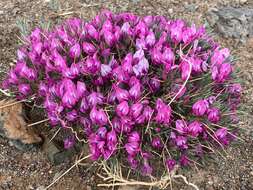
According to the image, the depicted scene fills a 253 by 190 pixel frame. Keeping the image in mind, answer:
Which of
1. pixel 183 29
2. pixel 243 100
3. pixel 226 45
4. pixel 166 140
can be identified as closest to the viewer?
pixel 166 140

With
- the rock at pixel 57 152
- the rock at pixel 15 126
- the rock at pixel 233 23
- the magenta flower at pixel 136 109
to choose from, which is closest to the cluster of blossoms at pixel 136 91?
the magenta flower at pixel 136 109

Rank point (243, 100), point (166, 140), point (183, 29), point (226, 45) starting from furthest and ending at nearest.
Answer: point (226, 45) → point (243, 100) → point (183, 29) → point (166, 140)

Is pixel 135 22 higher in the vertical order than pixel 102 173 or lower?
higher

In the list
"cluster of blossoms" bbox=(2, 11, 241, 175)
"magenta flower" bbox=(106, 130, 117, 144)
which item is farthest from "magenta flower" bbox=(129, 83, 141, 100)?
"magenta flower" bbox=(106, 130, 117, 144)

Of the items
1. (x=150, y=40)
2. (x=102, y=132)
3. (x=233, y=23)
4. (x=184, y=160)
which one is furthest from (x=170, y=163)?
(x=233, y=23)

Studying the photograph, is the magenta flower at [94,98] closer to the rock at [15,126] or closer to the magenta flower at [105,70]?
the magenta flower at [105,70]

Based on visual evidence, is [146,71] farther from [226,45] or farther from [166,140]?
[226,45]

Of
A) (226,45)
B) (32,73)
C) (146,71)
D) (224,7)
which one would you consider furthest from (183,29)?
(224,7)
